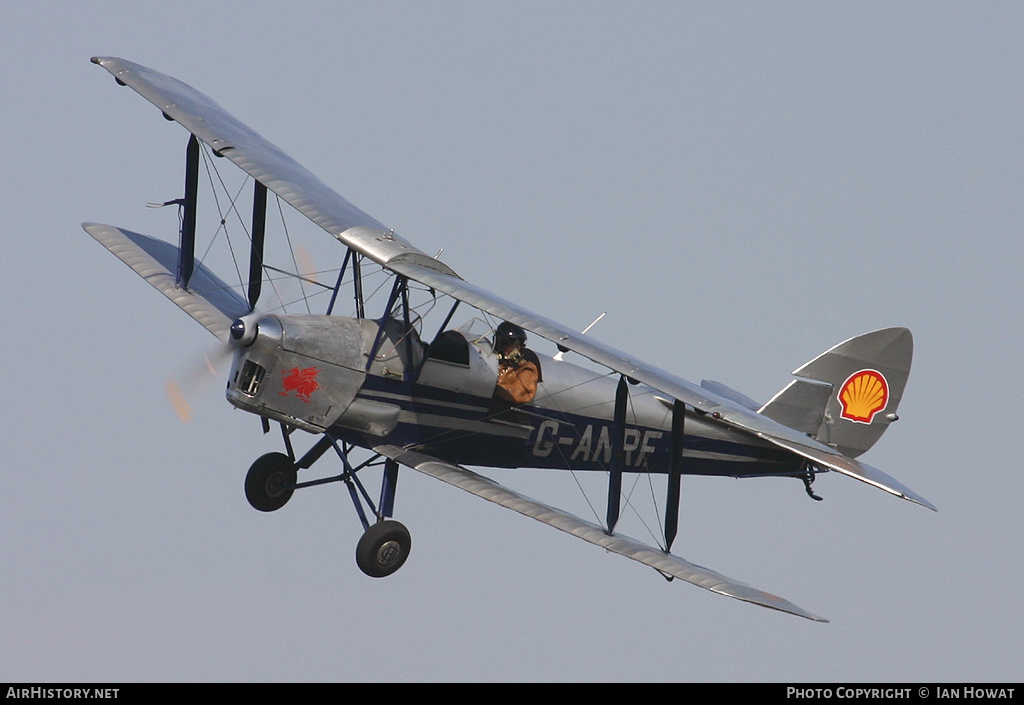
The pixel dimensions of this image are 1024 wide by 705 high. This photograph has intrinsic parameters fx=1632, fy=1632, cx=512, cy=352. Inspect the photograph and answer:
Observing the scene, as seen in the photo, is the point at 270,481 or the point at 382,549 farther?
the point at 270,481

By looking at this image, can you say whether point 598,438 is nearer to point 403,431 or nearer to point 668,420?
point 668,420

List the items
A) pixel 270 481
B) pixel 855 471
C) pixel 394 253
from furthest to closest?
pixel 270 481
pixel 394 253
pixel 855 471

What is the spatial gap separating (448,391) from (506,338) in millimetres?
967

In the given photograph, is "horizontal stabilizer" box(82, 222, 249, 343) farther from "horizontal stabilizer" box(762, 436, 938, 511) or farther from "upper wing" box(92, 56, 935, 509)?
"horizontal stabilizer" box(762, 436, 938, 511)

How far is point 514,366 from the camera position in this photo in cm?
1852

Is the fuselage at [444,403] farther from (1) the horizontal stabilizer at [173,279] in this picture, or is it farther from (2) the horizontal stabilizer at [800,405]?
(1) the horizontal stabilizer at [173,279]

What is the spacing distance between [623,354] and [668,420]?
3383 millimetres

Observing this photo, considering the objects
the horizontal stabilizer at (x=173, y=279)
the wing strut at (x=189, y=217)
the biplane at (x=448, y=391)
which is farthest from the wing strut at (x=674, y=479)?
the wing strut at (x=189, y=217)

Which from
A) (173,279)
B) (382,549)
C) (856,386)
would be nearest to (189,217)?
(173,279)

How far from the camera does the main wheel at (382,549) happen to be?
17.1m

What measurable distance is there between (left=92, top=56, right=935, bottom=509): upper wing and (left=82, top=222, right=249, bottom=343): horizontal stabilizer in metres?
1.71

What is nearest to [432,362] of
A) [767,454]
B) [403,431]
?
[403,431]

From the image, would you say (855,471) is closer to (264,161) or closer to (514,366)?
(514,366)

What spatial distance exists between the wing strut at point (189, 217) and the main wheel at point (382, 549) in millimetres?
4565
